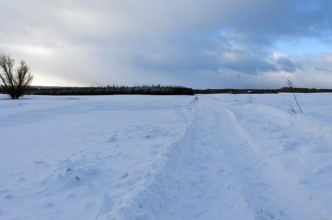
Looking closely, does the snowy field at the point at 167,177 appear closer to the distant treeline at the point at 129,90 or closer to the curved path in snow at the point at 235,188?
the curved path in snow at the point at 235,188

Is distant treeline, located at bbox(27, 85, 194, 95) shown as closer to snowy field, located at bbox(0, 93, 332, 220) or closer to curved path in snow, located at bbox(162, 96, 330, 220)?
snowy field, located at bbox(0, 93, 332, 220)

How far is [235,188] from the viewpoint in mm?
5570

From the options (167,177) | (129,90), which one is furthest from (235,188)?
(129,90)

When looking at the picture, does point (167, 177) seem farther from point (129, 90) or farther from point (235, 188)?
point (129, 90)

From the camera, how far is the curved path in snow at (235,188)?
4676 mm

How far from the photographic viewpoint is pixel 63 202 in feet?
16.4

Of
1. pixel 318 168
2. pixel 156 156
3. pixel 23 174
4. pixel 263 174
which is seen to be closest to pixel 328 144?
pixel 318 168

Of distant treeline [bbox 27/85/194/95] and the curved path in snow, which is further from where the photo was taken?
distant treeline [bbox 27/85/194/95]

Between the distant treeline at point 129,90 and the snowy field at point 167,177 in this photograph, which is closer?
the snowy field at point 167,177

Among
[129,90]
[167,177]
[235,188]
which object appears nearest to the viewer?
[235,188]

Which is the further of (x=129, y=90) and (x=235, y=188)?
(x=129, y=90)

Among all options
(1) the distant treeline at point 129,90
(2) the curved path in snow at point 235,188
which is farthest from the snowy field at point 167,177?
(1) the distant treeline at point 129,90

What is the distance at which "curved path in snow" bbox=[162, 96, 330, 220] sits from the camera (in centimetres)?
468

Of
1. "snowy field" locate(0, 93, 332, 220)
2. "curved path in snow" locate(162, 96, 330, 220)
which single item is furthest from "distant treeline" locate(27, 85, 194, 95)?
"curved path in snow" locate(162, 96, 330, 220)
